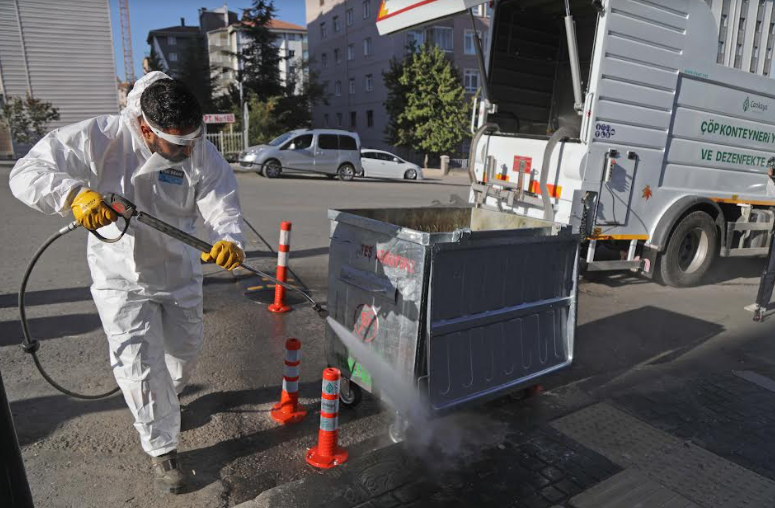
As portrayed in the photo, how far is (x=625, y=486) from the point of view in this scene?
9.62ft

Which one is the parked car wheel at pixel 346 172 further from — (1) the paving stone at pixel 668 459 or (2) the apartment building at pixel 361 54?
(1) the paving stone at pixel 668 459

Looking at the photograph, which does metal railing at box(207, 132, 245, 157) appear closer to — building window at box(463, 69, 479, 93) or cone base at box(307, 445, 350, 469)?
building window at box(463, 69, 479, 93)

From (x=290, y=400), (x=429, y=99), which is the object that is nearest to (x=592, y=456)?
(x=290, y=400)

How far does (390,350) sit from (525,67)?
5869mm

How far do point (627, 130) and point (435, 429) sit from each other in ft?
13.7

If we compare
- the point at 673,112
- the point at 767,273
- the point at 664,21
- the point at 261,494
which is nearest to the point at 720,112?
the point at 673,112

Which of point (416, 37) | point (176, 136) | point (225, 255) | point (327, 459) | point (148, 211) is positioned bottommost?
point (327, 459)

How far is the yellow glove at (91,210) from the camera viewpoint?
7.54ft

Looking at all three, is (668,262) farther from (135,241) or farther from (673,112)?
(135,241)

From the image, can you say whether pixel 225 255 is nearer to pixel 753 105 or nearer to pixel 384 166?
pixel 753 105

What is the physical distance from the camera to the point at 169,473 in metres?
2.73

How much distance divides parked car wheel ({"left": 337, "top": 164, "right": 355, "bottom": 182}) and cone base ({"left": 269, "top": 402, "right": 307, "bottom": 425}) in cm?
1741

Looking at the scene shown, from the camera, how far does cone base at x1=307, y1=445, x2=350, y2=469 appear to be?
299 cm

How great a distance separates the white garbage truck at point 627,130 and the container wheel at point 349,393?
3.29m
